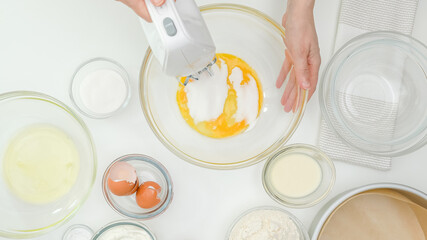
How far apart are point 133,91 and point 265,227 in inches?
19.1

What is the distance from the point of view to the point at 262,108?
3.32ft

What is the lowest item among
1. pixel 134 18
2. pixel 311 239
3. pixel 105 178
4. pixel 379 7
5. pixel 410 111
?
pixel 311 239

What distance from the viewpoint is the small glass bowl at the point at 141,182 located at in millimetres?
975

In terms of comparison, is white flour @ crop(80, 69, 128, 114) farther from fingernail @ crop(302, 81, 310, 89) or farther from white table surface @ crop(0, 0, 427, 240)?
fingernail @ crop(302, 81, 310, 89)

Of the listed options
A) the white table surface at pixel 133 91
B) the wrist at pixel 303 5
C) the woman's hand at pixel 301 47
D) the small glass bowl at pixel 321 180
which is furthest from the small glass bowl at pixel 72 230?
the wrist at pixel 303 5

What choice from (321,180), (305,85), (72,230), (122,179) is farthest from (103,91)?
(321,180)

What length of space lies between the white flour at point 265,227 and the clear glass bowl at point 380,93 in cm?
29

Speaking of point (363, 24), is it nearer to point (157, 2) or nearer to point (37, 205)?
point (157, 2)

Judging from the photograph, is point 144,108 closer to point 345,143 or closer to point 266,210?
point 266,210

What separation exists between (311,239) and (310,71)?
16.0 inches


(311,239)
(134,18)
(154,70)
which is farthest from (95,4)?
(311,239)

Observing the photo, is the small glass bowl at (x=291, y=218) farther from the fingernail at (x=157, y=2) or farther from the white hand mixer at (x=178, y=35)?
the fingernail at (x=157, y=2)

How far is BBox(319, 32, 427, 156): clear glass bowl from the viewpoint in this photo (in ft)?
3.33

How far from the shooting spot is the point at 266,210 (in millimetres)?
1000
